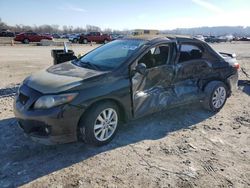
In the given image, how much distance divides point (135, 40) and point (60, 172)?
2809mm

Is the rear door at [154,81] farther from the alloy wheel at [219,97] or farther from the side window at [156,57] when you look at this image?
the alloy wheel at [219,97]

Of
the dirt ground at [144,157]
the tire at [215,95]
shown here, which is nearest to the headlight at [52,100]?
the dirt ground at [144,157]

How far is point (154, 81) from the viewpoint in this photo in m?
5.09

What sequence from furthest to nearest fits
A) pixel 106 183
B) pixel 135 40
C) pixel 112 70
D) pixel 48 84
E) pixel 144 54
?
pixel 135 40 → pixel 144 54 → pixel 112 70 → pixel 48 84 → pixel 106 183

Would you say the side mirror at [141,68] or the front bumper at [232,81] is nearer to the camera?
the side mirror at [141,68]

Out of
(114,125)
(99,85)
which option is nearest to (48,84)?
(99,85)

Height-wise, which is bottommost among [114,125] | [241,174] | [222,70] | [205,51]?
[241,174]

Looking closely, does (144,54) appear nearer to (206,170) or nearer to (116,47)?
(116,47)

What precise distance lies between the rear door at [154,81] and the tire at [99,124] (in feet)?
1.42

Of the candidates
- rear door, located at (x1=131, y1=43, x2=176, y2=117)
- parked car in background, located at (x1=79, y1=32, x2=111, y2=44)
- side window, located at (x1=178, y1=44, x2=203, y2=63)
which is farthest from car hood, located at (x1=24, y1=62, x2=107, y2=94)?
parked car in background, located at (x1=79, y1=32, x2=111, y2=44)

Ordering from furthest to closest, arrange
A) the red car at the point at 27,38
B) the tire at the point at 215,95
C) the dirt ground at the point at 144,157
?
1. the red car at the point at 27,38
2. the tire at the point at 215,95
3. the dirt ground at the point at 144,157

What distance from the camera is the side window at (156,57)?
16.4 feet

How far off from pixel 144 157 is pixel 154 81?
4.75ft

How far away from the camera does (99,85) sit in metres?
4.29
